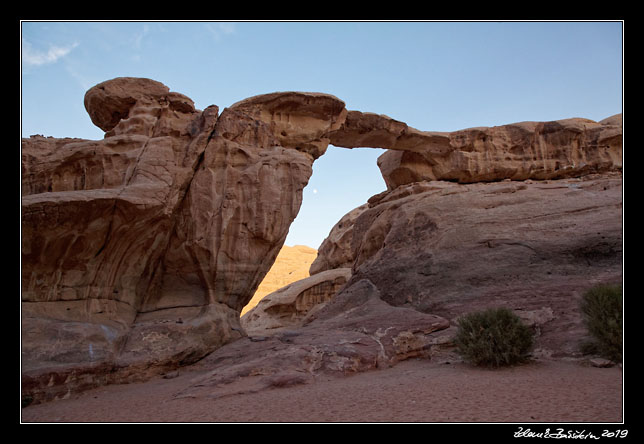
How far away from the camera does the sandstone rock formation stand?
47.1 meters

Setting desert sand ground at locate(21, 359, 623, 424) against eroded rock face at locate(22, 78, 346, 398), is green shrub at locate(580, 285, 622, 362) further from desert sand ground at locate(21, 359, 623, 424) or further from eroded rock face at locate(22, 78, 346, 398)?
eroded rock face at locate(22, 78, 346, 398)

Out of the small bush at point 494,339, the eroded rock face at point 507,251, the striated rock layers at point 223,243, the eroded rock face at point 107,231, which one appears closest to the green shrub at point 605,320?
the eroded rock face at point 507,251

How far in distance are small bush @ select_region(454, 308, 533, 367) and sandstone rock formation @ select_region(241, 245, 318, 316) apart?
1417 inches

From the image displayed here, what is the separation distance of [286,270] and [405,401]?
48402 millimetres

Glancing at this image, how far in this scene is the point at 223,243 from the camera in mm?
11398

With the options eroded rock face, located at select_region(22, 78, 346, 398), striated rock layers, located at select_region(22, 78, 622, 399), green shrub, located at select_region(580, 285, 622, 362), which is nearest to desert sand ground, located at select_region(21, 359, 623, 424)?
green shrub, located at select_region(580, 285, 622, 362)

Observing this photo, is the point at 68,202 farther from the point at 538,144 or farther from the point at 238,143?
the point at 538,144

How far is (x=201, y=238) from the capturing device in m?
11.3

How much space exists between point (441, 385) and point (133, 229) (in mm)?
7309

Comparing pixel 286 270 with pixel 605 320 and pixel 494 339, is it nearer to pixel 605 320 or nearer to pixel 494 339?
pixel 494 339

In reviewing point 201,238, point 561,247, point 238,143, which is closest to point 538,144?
point 561,247

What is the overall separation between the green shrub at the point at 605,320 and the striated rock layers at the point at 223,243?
52.4 inches

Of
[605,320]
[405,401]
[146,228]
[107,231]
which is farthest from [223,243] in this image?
[605,320]

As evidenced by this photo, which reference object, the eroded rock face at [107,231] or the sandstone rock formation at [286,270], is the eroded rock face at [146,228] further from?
the sandstone rock formation at [286,270]
